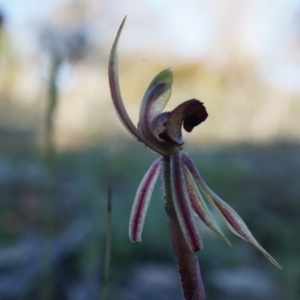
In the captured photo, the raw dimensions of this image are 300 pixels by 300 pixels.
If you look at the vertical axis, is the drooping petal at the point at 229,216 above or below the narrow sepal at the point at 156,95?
below

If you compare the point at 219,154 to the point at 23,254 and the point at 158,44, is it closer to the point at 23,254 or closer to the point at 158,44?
the point at 158,44

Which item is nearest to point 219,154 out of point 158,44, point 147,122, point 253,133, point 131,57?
point 253,133

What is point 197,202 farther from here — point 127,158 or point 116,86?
point 127,158

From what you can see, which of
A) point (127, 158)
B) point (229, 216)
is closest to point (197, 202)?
point (229, 216)

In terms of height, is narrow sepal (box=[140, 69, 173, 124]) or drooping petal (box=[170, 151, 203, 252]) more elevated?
narrow sepal (box=[140, 69, 173, 124])

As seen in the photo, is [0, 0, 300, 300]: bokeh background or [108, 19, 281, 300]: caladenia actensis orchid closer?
[108, 19, 281, 300]: caladenia actensis orchid
